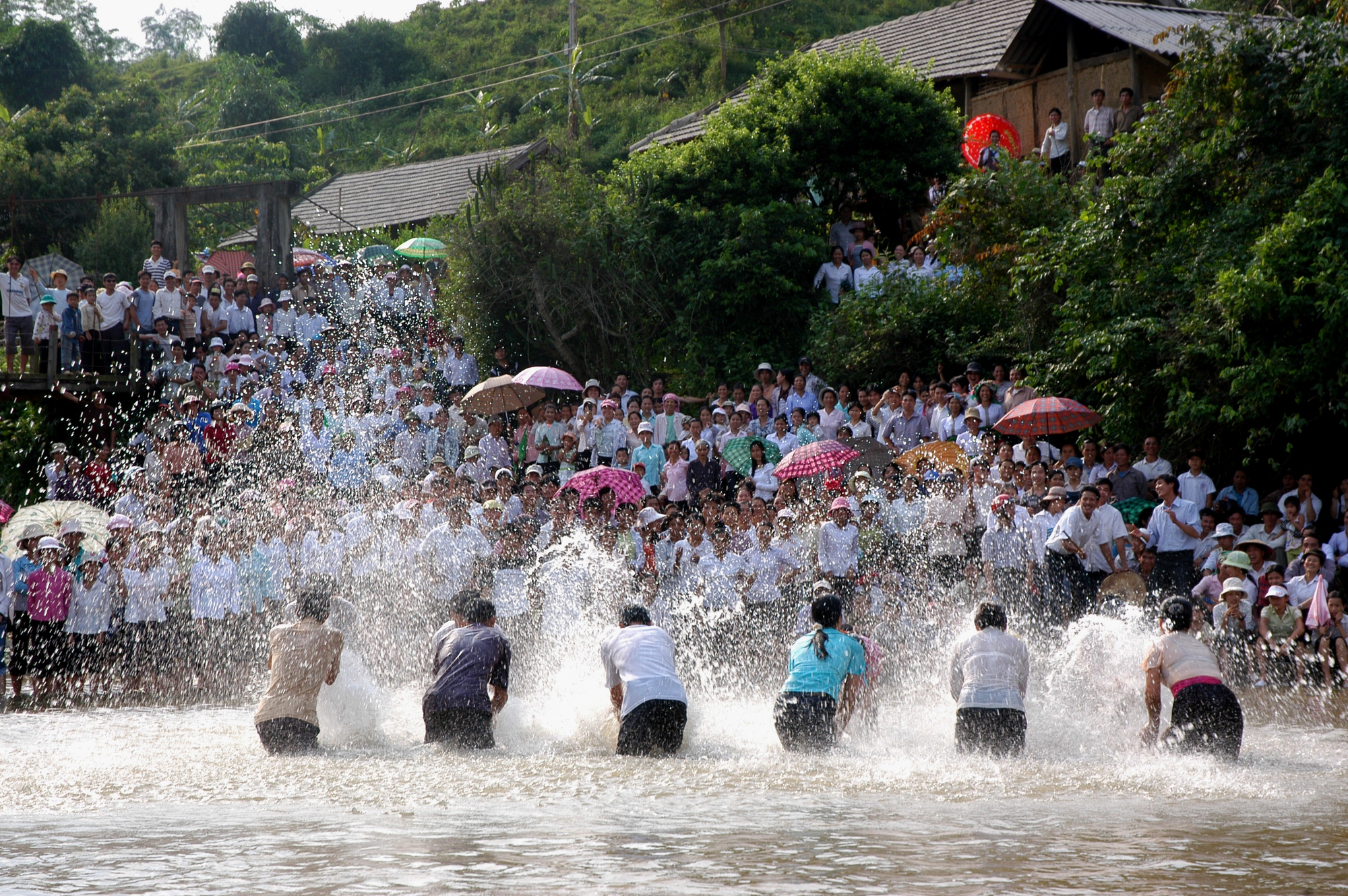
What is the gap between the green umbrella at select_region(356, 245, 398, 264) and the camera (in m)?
27.0

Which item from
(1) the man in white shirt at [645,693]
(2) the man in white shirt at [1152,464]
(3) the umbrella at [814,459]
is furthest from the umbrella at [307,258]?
(1) the man in white shirt at [645,693]

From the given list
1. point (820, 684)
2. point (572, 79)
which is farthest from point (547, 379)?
point (572, 79)

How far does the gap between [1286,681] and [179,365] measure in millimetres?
15073

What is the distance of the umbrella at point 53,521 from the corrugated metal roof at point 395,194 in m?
20.8

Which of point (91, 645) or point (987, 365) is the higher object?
point (987, 365)

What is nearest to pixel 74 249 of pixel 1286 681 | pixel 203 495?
pixel 203 495

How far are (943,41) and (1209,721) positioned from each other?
2023cm

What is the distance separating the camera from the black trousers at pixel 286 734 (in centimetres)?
924

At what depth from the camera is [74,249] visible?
102 ft

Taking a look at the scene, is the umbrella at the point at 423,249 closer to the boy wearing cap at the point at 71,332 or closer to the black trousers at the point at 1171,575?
the boy wearing cap at the point at 71,332

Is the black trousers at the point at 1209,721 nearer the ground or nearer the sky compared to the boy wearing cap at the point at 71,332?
nearer the ground

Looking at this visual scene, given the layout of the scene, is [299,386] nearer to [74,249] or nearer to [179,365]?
[179,365]

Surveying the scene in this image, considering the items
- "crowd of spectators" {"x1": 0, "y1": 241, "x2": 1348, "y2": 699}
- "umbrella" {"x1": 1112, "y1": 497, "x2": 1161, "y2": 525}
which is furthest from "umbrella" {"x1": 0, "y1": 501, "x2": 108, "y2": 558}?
"umbrella" {"x1": 1112, "y1": 497, "x2": 1161, "y2": 525}

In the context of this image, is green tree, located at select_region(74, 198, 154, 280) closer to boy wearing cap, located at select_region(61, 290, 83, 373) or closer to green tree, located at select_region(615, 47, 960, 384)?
boy wearing cap, located at select_region(61, 290, 83, 373)
